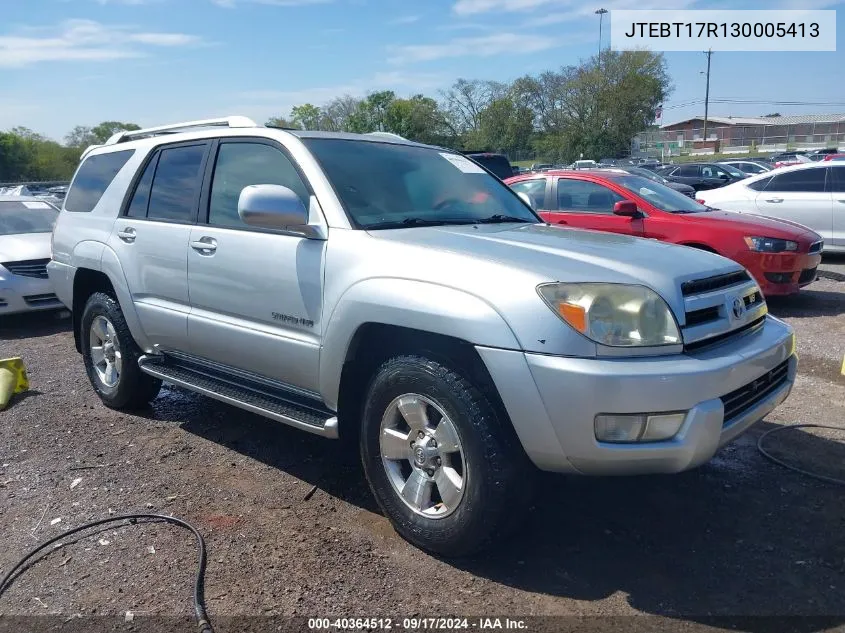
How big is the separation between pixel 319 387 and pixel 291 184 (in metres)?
1.09

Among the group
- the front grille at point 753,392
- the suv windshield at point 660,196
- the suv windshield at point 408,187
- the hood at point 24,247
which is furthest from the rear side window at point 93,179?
the suv windshield at point 660,196

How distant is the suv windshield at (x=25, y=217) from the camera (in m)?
9.31

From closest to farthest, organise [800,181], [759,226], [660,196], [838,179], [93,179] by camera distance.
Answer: [93,179] → [759,226] → [660,196] → [838,179] → [800,181]

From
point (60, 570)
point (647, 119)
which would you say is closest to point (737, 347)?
point (60, 570)

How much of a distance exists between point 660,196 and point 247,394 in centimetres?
624

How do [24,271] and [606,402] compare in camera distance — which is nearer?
[606,402]

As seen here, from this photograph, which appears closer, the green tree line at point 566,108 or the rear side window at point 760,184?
the rear side window at point 760,184

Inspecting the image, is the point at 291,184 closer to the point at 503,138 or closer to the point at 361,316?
the point at 361,316

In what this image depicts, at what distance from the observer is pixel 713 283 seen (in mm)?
3146

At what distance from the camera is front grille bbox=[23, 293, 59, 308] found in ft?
27.4

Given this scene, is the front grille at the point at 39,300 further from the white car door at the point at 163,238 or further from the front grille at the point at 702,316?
the front grille at the point at 702,316

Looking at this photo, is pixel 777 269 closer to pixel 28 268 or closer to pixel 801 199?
pixel 801 199

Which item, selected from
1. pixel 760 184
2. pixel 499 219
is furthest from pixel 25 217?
pixel 760 184

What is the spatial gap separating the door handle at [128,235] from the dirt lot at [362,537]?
126 cm
